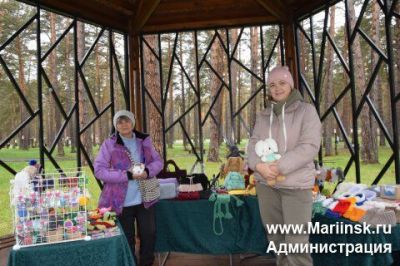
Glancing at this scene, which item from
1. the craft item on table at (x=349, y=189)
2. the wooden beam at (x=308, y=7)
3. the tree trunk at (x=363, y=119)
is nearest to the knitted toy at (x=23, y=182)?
the craft item on table at (x=349, y=189)

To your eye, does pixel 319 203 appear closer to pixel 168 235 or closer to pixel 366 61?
pixel 168 235

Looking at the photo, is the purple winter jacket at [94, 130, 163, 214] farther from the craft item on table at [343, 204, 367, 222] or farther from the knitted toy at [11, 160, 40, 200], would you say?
the craft item on table at [343, 204, 367, 222]

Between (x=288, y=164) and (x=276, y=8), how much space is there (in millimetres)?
2765

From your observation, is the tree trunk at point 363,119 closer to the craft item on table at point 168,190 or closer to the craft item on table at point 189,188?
the craft item on table at point 189,188

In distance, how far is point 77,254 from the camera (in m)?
1.62

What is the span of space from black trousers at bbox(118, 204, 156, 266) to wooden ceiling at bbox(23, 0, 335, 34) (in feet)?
7.74

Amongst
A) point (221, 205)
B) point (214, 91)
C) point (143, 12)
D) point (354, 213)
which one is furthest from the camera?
point (214, 91)

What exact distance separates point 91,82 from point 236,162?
49.7 feet

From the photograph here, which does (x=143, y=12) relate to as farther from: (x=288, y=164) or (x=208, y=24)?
(x=288, y=164)

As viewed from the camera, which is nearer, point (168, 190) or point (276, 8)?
point (168, 190)

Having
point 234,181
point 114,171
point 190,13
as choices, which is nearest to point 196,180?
point 234,181

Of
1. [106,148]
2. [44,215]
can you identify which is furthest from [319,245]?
[44,215]

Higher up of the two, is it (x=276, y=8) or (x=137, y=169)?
(x=276, y=8)

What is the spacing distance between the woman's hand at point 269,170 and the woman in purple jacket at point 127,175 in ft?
2.98
